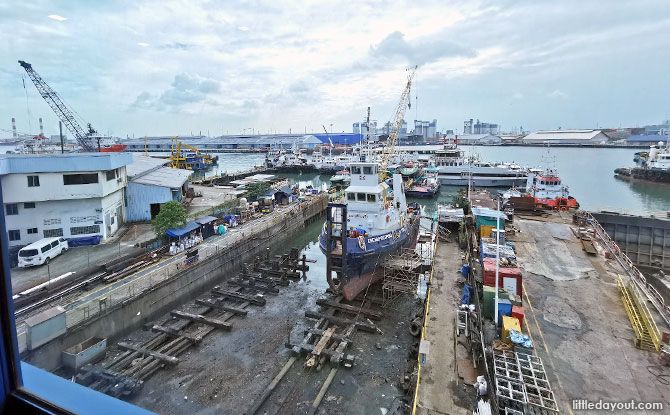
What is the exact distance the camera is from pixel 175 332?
16344 millimetres

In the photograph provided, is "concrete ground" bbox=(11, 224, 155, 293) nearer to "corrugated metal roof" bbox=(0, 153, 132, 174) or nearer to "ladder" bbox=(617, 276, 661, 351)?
"corrugated metal roof" bbox=(0, 153, 132, 174)

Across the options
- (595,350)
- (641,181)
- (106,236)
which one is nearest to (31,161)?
(106,236)

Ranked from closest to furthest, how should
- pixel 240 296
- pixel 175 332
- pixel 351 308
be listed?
pixel 175 332
pixel 351 308
pixel 240 296

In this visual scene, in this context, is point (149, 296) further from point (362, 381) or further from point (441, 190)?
point (441, 190)

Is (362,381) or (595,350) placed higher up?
(595,350)

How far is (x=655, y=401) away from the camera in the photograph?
9336 mm

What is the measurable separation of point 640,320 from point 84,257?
26023 millimetres

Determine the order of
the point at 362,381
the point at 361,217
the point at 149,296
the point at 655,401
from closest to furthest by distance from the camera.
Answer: the point at 655,401 < the point at 362,381 < the point at 149,296 < the point at 361,217

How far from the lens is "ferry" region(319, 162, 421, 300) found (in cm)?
1923

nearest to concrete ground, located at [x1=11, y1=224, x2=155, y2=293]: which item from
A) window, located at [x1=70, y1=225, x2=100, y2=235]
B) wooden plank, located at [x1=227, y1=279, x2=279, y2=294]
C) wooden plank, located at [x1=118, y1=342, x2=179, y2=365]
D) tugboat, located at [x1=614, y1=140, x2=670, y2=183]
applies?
window, located at [x1=70, y1=225, x2=100, y2=235]

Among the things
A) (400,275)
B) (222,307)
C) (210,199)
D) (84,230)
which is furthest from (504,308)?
(210,199)

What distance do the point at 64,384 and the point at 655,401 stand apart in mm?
12922

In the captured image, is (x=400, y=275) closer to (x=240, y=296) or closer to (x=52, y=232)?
(x=240, y=296)

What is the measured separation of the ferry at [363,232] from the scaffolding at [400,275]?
56 cm
